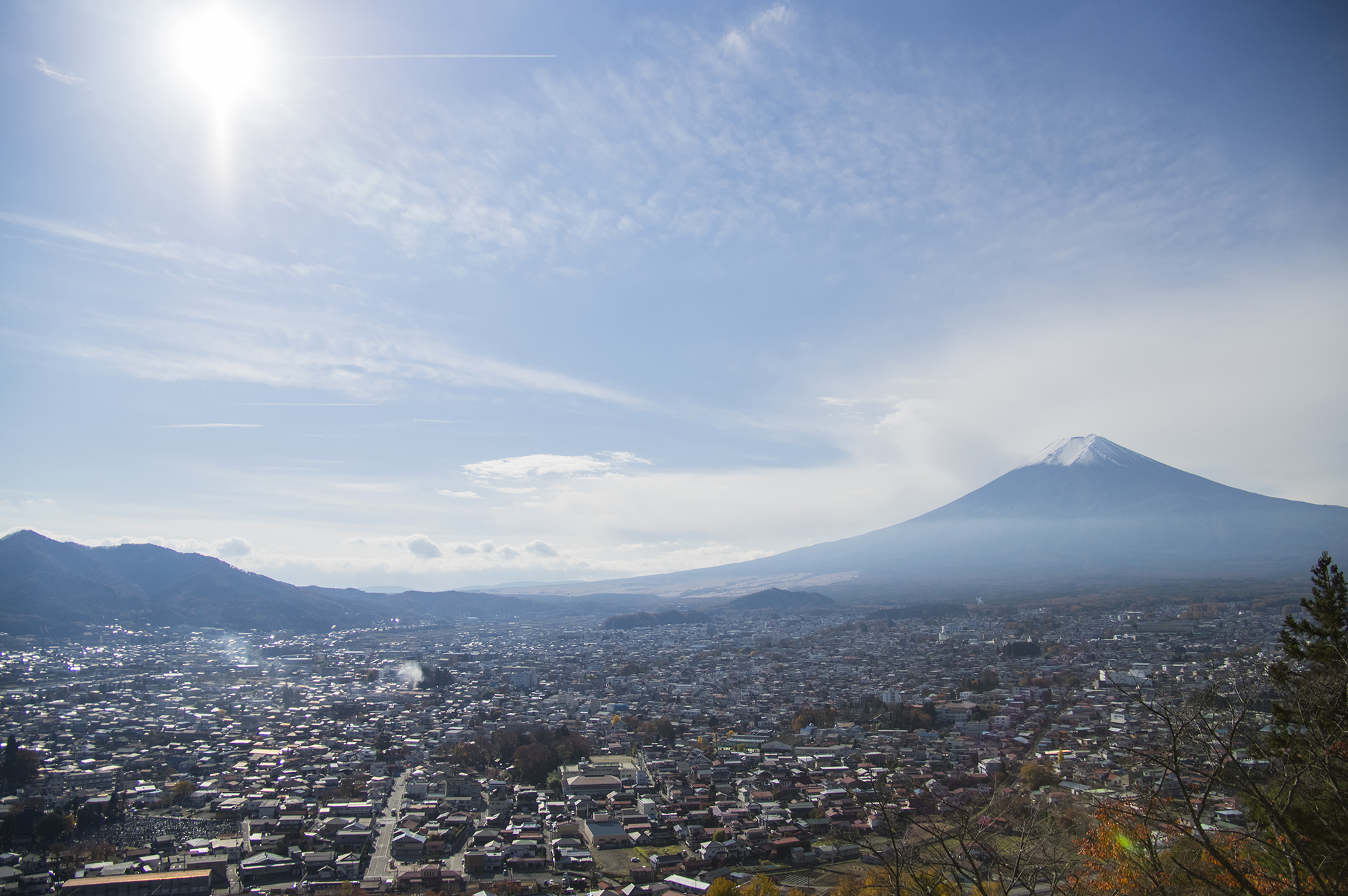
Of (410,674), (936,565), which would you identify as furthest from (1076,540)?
(410,674)

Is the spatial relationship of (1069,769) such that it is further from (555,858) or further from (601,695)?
(601,695)

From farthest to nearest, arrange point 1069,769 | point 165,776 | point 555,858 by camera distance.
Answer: point 165,776
point 1069,769
point 555,858

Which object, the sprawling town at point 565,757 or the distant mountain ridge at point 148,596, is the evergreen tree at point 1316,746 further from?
the distant mountain ridge at point 148,596

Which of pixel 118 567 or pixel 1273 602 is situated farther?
pixel 118 567

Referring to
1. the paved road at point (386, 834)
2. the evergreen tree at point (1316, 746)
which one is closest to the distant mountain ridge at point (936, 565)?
the paved road at point (386, 834)

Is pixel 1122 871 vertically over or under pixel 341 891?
over

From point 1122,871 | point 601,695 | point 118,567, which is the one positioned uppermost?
point 118,567

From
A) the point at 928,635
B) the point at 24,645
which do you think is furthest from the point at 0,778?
the point at 928,635
